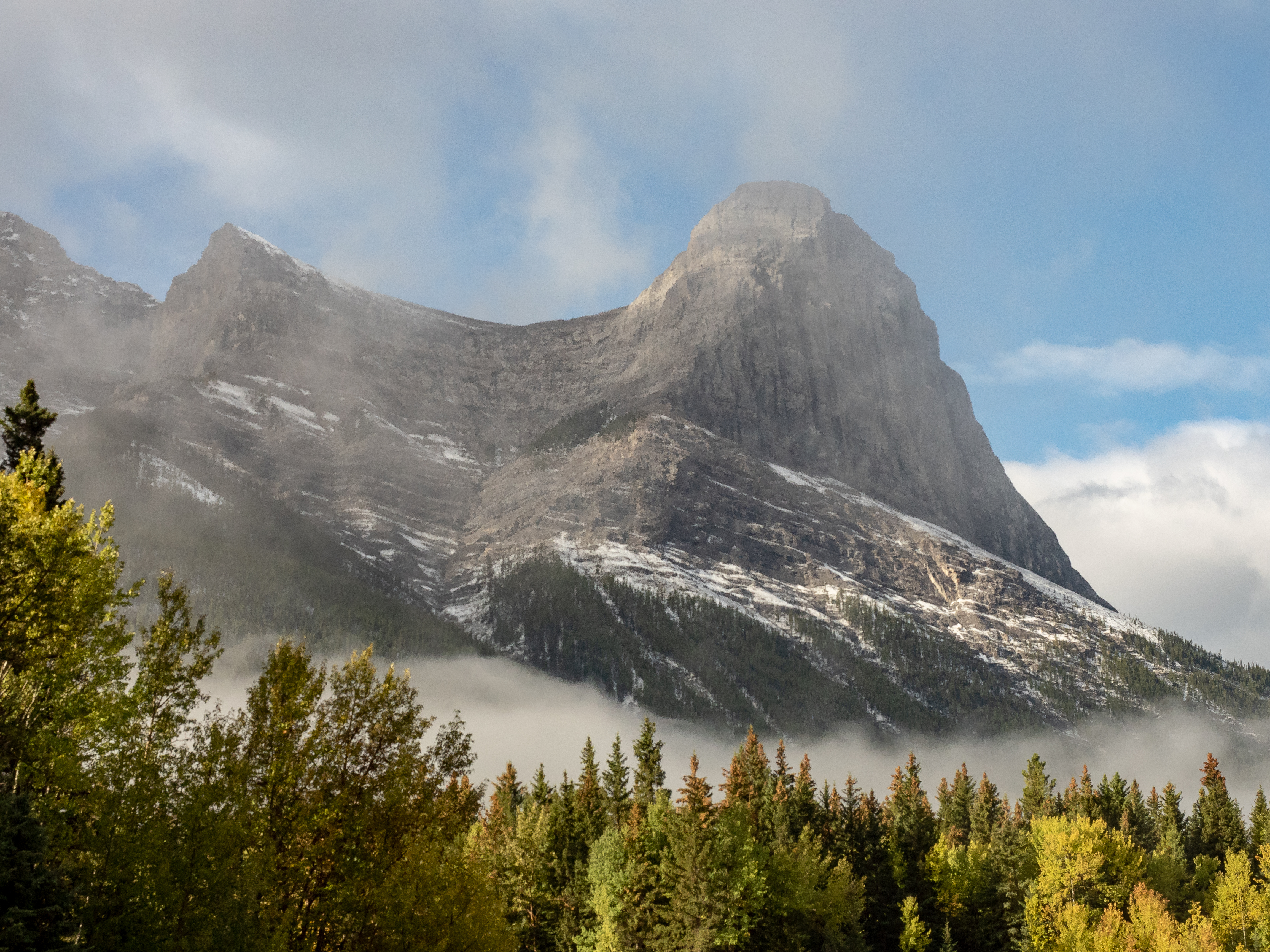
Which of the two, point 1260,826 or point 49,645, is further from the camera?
point 1260,826

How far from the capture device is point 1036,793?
12525cm

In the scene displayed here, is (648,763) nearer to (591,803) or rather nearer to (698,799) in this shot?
(591,803)

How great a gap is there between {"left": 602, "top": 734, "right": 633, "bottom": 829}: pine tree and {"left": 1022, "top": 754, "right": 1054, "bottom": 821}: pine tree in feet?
172

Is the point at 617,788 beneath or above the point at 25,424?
beneath

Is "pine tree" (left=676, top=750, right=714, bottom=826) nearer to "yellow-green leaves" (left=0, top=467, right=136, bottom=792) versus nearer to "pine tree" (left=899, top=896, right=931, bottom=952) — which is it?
"pine tree" (left=899, top=896, right=931, bottom=952)

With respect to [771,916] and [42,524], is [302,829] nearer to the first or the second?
[42,524]

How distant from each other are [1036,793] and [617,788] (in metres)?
63.3

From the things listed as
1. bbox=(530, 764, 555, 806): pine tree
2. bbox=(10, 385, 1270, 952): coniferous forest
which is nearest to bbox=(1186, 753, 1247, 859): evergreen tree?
bbox=(530, 764, 555, 806): pine tree

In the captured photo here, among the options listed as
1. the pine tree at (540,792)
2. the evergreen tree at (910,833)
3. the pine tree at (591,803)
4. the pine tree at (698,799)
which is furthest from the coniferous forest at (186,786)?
the evergreen tree at (910,833)

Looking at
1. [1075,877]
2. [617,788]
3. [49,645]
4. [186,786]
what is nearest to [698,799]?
[617,788]

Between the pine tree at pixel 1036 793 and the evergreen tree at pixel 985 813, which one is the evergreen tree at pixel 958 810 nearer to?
the evergreen tree at pixel 985 813

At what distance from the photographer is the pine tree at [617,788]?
81875mm

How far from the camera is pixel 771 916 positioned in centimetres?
6769

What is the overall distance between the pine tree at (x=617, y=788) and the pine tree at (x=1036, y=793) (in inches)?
2069
